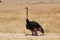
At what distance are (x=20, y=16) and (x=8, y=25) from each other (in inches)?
194

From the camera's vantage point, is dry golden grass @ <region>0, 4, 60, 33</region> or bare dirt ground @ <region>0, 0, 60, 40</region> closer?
bare dirt ground @ <region>0, 0, 60, 40</region>

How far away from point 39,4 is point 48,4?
0.89 m

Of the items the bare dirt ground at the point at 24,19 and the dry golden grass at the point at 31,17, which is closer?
the bare dirt ground at the point at 24,19

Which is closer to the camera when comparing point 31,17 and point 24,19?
point 24,19

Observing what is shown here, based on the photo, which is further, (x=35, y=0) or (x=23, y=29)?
(x=35, y=0)

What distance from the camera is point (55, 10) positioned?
102 feet

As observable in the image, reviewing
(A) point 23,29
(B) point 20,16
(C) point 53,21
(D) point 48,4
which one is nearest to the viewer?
(A) point 23,29

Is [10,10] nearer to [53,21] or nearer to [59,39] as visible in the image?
[53,21]

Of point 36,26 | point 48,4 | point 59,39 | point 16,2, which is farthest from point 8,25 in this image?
point 16,2

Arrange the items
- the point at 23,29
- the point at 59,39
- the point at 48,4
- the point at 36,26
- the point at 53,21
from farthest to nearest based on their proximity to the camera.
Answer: the point at 48,4 < the point at 53,21 < the point at 23,29 < the point at 36,26 < the point at 59,39

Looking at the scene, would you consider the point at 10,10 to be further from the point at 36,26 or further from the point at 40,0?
the point at 36,26

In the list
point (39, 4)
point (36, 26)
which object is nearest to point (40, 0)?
point (39, 4)

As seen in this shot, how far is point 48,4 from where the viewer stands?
3544cm

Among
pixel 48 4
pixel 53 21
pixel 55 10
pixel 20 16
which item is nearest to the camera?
pixel 53 21
